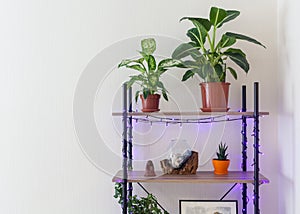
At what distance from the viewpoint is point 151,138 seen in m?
2.23

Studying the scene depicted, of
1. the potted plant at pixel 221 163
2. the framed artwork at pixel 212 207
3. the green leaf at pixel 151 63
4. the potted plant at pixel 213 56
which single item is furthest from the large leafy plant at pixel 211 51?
the framed artwork at pixel 212 207

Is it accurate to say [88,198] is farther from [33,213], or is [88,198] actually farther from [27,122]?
[27,122]

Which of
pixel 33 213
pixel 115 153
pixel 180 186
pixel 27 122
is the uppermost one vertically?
pixel 27 122

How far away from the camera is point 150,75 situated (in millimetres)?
1999

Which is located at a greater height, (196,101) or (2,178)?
(196,101)

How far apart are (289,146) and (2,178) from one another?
Result: 4.84 feet

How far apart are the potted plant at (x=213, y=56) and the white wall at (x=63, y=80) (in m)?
0.25

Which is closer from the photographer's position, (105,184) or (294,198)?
(294,198)

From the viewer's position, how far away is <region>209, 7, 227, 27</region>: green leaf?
1.92 metres

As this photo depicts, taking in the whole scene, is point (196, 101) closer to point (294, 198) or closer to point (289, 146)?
point (289, 146)

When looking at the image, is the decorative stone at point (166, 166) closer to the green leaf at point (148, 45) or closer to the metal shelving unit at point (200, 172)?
the metal shelving unit at point (200, 172)

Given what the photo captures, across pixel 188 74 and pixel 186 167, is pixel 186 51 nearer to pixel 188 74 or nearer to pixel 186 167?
pixel 188 74

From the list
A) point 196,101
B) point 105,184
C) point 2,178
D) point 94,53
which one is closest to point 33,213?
point 2,178

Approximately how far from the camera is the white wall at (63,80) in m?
2.21
